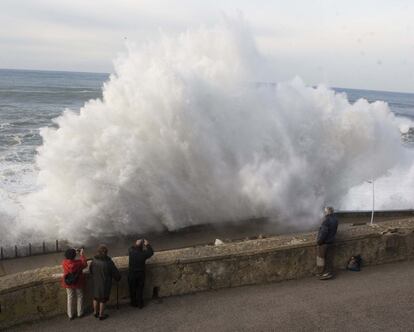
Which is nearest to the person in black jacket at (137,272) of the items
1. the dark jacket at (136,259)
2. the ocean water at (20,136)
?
the dark jacket at (136,259)

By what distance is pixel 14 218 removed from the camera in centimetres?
1142

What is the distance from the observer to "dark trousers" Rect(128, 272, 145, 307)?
6.02 meters

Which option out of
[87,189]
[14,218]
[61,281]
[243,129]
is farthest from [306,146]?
[61,281]

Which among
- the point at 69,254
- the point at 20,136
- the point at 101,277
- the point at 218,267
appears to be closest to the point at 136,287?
the point at 101,277

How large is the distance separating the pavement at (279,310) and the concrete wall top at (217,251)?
536 millimetres

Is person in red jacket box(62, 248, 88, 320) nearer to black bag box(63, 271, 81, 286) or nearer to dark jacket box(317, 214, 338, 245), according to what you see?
black bag box(63, 271, 81, 286)

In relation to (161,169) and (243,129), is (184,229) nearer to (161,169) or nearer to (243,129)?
(161,169)

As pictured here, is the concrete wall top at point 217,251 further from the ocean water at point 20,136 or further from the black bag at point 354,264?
the ocean water at point 20,136

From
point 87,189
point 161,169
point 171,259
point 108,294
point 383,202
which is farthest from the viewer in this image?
point 383,202

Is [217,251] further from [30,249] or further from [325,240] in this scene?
[30,249]

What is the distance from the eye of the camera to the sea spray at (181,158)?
37.0 ft

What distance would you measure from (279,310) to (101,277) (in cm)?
241

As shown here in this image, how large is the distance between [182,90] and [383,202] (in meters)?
8.96

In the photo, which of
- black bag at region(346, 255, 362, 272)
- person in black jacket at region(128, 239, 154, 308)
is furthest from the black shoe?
person in black jacket at region(128, 239, 154, 308)
